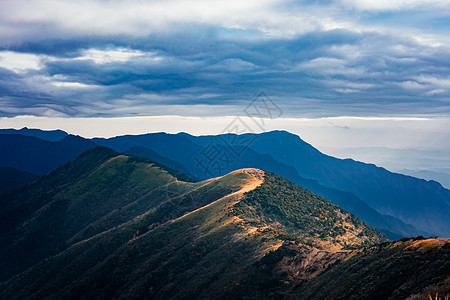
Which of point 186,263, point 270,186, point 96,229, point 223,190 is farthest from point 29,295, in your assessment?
point 270,186

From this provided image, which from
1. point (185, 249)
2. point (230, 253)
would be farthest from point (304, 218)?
point (230, 253)

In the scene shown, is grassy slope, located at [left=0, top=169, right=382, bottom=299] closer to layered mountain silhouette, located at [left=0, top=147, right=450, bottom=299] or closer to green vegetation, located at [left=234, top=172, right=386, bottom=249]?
layered mountain silhouette, located at [left=0, top=147, right=450, bottom=299]

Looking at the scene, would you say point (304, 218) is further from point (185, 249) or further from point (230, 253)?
point (230, 253)

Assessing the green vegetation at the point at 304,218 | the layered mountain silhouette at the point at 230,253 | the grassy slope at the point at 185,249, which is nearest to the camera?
the layered mountain silhouette at the point at 230,253

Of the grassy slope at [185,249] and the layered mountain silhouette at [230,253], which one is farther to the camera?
the grassy slope at [185,249]

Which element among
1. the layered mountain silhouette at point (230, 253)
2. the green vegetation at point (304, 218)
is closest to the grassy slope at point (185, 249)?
the layered mountain silhouette at point (230, 253)

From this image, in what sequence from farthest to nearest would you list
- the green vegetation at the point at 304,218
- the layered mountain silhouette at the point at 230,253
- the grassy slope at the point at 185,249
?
the green vegetation at the point at 304,218 → the grassy slope at the point at 185,249 → the layered mountain silhouette at the point at 230,253

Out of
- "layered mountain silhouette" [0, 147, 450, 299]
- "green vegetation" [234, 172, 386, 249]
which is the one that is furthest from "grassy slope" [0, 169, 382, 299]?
"green vegetation" [234, 172, 386, 249]

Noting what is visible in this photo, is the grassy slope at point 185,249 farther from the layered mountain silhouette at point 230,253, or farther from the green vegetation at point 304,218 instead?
the green vegetation at point 304,218

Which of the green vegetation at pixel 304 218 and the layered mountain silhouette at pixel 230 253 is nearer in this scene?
the layered mountain silhouette at pixel 230 253
